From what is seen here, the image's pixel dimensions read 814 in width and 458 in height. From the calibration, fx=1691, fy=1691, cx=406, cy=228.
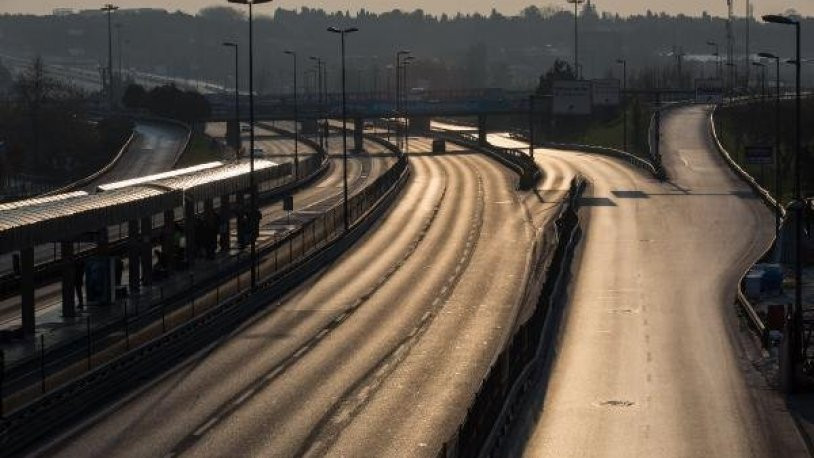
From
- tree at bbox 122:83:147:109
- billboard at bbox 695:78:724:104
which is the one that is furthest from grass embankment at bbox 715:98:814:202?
tree at bbox 122:83:147:109

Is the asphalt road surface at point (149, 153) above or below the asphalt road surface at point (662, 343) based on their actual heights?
above

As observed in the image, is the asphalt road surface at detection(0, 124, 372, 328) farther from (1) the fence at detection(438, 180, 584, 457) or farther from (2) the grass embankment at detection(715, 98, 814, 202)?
(2) the grass embankment at detection(715, 98, 814, 202)

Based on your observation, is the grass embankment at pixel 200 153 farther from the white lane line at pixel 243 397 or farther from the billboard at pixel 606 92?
the white lane line at pixel 243 397

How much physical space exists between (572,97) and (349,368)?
87.5 meters

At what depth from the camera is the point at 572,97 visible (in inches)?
5094

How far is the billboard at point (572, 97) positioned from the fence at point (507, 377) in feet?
215

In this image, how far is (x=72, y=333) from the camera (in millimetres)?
45531

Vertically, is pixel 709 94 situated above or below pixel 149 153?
above

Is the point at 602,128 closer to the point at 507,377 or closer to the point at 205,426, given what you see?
the point at 507,377

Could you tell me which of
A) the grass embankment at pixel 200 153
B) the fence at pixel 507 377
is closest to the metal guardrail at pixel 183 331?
the fence at pixel 507 377

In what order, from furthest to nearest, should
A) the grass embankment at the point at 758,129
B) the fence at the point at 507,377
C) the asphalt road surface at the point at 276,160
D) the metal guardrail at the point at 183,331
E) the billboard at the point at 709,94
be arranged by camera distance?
1. the billboard at the point at 709,94
2. the grass embankment at the point at 758,129
3. the asphalt road surface at the point at 276,160
4. the metal guardrail at the point at 183,331
5. the fence at the point at 507,377

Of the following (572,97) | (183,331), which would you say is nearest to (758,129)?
(572,97)

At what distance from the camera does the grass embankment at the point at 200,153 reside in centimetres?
13312

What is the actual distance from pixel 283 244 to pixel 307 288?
9.81 meters
